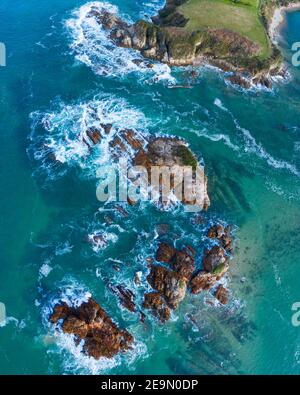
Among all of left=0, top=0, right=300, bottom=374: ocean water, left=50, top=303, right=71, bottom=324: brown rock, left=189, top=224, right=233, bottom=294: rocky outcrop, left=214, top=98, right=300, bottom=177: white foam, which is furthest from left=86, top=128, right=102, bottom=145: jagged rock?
left=50, top=303, right=71, bottom=324: brown rock

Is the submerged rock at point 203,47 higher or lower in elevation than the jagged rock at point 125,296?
higher

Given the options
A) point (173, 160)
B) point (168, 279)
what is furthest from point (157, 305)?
point (173, 160)

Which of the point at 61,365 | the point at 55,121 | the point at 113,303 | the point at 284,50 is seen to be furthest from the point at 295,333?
the point at 284,50

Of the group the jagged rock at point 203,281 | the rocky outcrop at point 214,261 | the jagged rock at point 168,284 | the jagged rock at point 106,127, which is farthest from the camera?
the jagged rock at point 106,127

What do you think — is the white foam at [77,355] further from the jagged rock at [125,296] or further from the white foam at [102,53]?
the white foam at [102,53]

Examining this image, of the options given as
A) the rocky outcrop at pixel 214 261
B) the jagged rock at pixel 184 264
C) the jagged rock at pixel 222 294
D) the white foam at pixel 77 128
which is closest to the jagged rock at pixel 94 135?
the white foam at pixel 77 128

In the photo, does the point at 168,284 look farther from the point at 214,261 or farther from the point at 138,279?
the point at 214,261

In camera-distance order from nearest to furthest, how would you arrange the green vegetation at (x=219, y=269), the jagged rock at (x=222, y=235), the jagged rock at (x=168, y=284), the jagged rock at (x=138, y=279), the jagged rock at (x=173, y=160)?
1. the jagged rock at (x=168, y=284)
2. the jagged rock at (x=138, y=279)
3. the green vegetation at (x=219, y=269)
4. the jagged rock at (x=222, y=235)
5. the jagged rock at (x=173, y=160)
